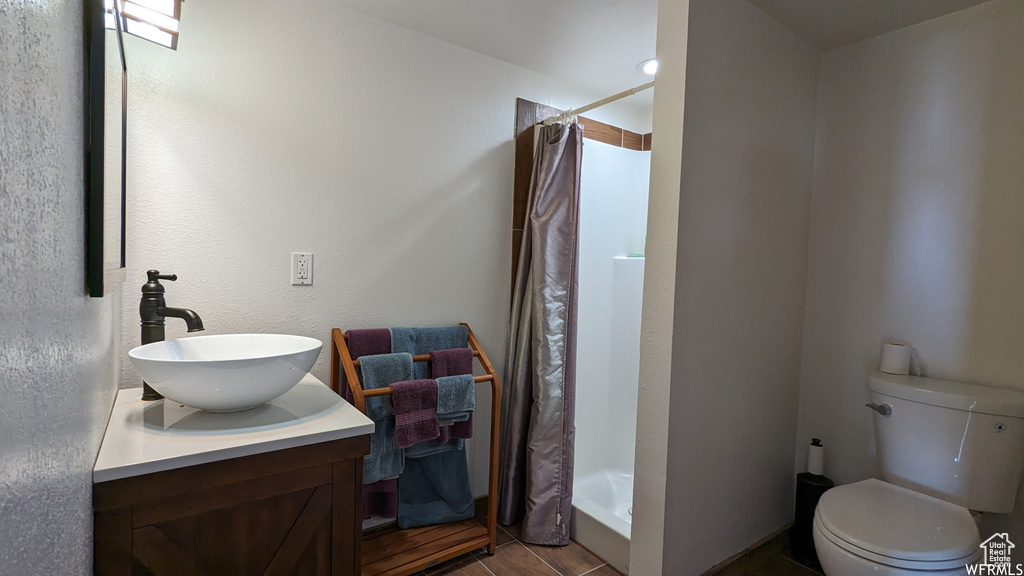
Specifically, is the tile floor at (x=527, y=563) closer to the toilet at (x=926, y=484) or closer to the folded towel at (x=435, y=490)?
the folded towel at (x=435, y=490)

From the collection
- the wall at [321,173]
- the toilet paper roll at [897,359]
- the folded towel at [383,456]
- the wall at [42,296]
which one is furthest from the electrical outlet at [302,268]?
the toilet paper roll at [897,359]

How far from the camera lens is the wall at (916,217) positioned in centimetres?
166

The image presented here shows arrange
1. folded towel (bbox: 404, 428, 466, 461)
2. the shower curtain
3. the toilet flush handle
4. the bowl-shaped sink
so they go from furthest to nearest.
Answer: the shower curtain
folded towel (bbox: 404, 428, 466, 461)
the toilet flush handle
the bowl-shaped sink

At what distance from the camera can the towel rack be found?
5.73 feet

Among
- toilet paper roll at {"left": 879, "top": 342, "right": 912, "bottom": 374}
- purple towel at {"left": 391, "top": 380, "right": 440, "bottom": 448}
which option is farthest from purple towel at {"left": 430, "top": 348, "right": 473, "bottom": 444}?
toilet paper roll at {"left": 879, "top": 342, "right": 912, "bottom": 374}

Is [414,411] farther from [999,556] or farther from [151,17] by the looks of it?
[999,556]

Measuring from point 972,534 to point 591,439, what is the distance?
1513mm

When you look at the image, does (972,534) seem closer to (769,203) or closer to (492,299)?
(769,203)

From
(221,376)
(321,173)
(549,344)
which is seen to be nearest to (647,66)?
(549,344)

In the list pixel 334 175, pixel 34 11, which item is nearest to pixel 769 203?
pixel 334 175

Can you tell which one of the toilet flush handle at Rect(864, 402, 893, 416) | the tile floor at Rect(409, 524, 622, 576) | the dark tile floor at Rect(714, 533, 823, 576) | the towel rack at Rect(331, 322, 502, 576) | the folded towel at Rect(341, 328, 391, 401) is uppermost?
the folded towel at Rect(341, 328, 391, 401)

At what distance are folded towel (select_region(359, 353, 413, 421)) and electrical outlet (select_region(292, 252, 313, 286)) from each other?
39cm

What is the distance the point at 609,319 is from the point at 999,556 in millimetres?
1659

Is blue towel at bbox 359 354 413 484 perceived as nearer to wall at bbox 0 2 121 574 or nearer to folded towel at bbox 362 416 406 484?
folded towel at bbox 362 416 406 484
